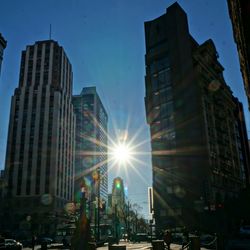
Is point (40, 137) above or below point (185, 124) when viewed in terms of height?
above

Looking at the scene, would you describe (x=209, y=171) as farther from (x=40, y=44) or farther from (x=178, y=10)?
(x=40, y=44)

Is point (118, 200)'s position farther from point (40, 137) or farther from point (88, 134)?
point (88, 134)

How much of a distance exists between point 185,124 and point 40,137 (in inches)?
2111

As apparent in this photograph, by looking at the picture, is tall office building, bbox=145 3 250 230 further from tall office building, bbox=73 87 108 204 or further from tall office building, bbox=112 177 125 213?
tall office building, bbox=73 87 108 204

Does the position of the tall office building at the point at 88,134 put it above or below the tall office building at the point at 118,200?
above

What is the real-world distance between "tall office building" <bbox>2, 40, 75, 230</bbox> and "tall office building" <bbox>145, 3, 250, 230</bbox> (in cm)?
3735

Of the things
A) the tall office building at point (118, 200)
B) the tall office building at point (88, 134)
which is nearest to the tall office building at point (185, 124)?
the tall office building at point (118, 200)

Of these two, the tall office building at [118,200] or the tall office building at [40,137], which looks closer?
the tall office building at [118,200]

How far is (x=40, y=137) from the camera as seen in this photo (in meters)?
102

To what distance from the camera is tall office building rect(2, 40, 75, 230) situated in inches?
3723

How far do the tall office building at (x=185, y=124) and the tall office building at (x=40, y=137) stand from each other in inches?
1471

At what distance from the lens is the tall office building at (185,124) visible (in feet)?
202

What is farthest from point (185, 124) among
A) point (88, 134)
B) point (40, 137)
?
point (88, 134)

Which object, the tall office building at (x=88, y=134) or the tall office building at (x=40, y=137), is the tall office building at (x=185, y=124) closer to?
the tall office building at (x=40, y=137)
